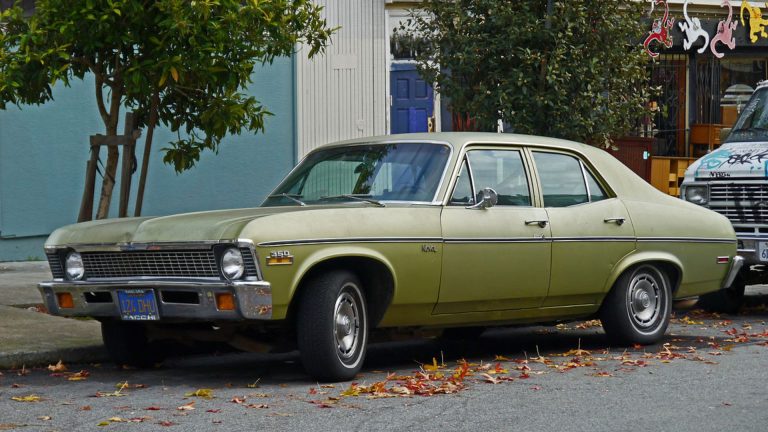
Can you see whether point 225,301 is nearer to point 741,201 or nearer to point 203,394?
point 203,394

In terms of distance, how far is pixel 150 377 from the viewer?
8281 millimetres

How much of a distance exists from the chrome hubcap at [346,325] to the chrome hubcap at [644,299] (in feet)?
8.31

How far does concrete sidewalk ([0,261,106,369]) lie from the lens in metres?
8.77

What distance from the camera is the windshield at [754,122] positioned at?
12.5m

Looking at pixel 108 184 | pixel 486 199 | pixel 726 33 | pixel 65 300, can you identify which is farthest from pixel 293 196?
pixel 726 33

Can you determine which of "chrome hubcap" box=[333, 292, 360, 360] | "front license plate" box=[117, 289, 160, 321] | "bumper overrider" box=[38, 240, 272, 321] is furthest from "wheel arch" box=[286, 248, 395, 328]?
"front license plate" box=[117, 289, 160, 321]

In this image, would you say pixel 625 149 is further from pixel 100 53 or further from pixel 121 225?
pixel 121 225

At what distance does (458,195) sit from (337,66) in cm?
990

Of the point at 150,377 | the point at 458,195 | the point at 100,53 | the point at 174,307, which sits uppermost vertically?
the point at 100,53

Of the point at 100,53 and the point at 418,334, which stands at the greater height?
the point at 100,53

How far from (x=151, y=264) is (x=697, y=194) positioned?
20.0 ft

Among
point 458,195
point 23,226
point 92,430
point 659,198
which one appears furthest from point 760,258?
point 23,226

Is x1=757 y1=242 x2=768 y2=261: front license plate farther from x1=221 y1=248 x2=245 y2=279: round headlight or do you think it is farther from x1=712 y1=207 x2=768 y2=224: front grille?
x1=221 y1=248 x2=245 y2=279: round headlight

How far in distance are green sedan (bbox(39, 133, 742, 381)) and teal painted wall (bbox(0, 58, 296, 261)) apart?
7.97m
